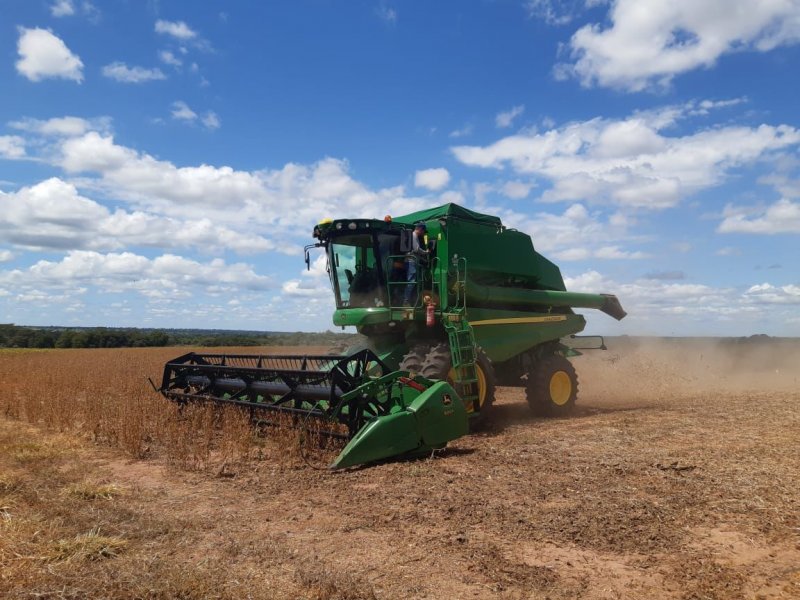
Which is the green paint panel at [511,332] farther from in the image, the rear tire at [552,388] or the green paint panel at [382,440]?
the green paint panel at [382,440]

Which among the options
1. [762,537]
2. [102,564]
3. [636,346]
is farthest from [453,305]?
[636,346]

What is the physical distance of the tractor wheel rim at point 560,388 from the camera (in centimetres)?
977

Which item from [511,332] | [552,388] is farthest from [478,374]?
[552,388]

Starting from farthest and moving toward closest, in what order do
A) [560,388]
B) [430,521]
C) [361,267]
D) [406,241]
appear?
[560,388] < [361,267] < [406,241] < [430,521]

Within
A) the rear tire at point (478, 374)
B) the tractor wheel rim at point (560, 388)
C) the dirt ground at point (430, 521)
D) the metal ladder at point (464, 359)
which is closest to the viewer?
the dirt ground at point (430, 521)

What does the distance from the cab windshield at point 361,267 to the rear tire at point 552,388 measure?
295cm

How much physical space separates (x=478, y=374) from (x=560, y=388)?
254 cm

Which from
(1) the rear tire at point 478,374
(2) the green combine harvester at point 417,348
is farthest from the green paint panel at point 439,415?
(1) the rear tire at point 478,374

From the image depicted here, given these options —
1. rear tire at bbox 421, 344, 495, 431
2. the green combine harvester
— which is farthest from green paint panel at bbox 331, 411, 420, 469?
rear tire at bbox 421, 344, 495, 431

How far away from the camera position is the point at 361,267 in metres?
8.86

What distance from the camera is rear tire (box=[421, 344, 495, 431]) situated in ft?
24.2

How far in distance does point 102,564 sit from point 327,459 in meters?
3.04

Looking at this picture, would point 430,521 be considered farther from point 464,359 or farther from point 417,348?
point 417,348

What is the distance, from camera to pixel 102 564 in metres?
3.15
